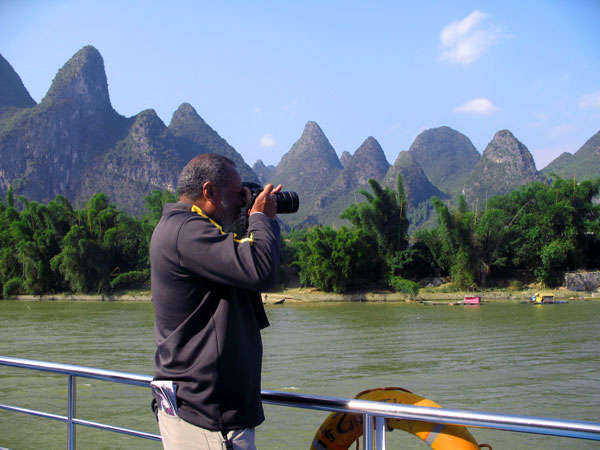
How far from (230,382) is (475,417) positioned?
20.6 inches

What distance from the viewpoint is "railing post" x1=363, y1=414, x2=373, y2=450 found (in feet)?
4.06

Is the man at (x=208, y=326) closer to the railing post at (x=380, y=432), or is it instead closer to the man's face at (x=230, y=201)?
the man's face at (x=230, y=201)

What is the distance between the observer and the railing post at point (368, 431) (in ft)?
4.06

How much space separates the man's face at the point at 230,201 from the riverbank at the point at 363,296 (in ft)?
74.7

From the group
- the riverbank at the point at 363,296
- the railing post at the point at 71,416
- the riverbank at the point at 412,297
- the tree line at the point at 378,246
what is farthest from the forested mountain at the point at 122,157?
the railing post at the point at 71,416

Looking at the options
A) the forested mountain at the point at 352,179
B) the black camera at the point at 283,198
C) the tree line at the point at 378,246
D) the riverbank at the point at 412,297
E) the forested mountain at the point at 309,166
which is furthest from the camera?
the forested mountain at the point at 309,166

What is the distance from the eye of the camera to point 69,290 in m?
28.4

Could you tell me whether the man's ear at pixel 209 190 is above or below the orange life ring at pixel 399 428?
above

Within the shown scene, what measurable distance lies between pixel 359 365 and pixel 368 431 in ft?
28.1

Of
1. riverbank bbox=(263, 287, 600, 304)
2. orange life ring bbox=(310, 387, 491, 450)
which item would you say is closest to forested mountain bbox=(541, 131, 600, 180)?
riverbank bbox=(263, 287, 600, 304)

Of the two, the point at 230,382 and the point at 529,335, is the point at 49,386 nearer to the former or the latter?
the point at 230,382

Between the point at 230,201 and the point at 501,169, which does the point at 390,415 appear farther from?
the point at 501,169

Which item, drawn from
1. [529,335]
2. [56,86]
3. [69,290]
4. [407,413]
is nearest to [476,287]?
[529,335]

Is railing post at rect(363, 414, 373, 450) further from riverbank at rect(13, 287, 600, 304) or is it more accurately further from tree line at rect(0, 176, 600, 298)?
tree line at rect(0, 176, 600, 298)
